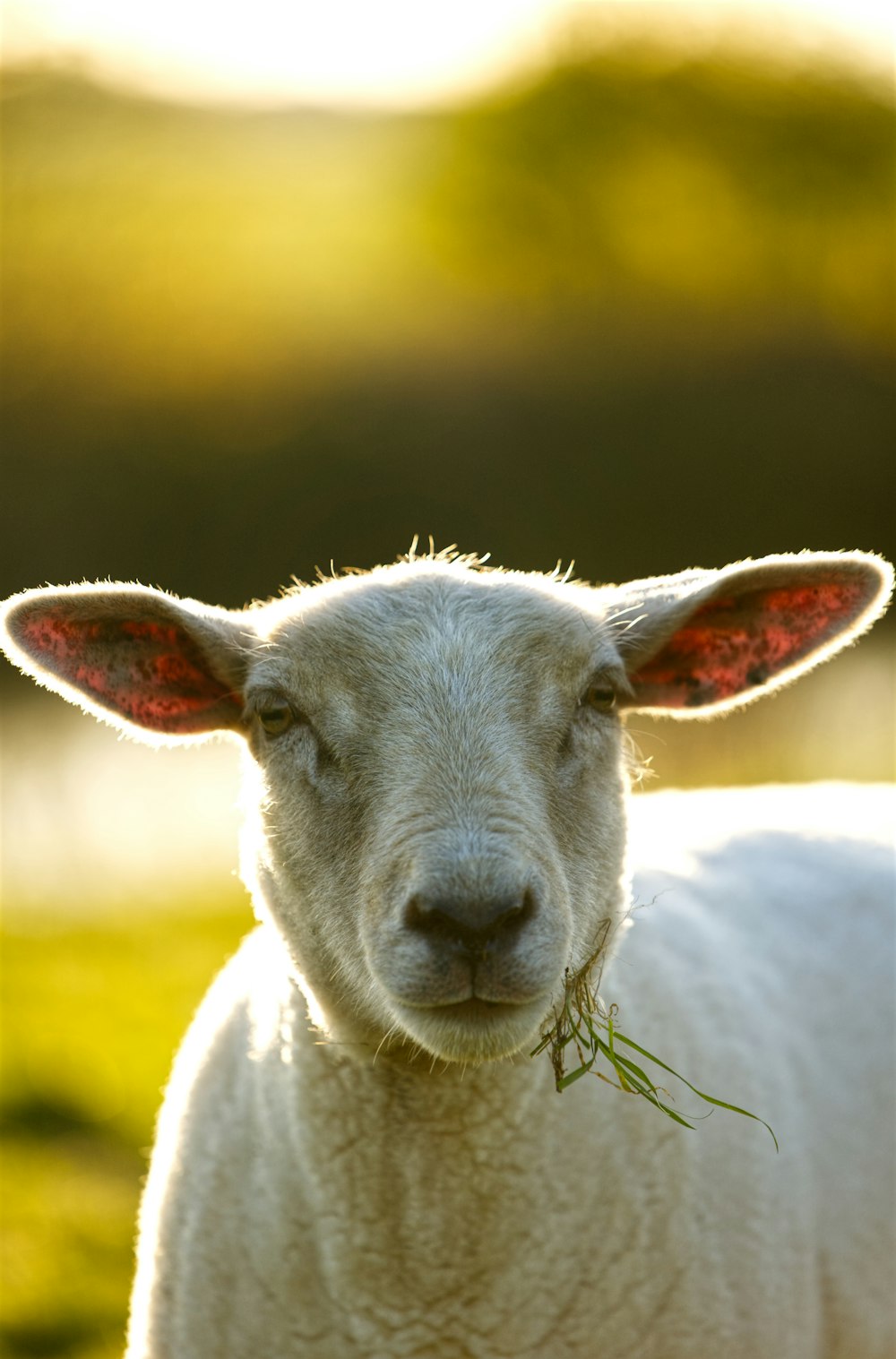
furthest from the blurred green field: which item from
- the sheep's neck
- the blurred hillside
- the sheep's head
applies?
the blurred hillside

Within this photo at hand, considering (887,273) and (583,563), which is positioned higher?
(887,273)

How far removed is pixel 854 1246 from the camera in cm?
367

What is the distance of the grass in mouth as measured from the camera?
3.08m

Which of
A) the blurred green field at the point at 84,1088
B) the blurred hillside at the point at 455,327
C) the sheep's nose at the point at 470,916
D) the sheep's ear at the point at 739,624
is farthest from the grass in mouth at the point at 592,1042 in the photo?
the blurred hillside at the point at 455,327

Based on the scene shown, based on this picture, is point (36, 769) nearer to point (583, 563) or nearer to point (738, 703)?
point (583, 563)

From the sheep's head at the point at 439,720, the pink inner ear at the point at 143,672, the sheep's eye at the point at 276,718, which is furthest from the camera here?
the pink inner ear at the point at 143,672

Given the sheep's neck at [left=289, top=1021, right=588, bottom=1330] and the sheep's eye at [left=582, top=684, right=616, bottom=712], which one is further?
the sheep's eye at [left=582, top=684, right=616, bottom=712]

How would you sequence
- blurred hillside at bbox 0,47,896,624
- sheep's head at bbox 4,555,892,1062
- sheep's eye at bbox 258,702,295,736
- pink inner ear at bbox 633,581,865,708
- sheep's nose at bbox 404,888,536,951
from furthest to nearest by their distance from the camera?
blurred hillside at bbox 0,47,896,624, pink inner ear at bbox 633,581,865,708, sheep's eye at bbox 258,702,295,736, sheep's head at bbox 4,555,892,1062, sheep's nose at bbox 404,888,536,951

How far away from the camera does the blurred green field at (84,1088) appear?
492cm

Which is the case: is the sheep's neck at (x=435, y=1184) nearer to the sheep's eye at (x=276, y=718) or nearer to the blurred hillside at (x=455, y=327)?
the sheep's eye at (x=276, y=718)

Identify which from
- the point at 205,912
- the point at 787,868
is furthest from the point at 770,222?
the point at 787,868

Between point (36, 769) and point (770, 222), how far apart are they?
18.9m

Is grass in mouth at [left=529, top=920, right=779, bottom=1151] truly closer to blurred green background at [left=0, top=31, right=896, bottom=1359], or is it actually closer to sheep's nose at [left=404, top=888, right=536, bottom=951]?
sheep's nose at [left=404, top=888, right=536, bottom=951]

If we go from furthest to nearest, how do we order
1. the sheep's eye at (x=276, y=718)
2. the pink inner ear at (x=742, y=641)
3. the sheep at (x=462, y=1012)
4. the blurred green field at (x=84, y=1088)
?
the blurred green field at (x=84, y=1088)
the pink inner ear at (x=742, y=641)
the sheep's eye at (x=276, y=718)
the sheep at (x=462, y=1012)
